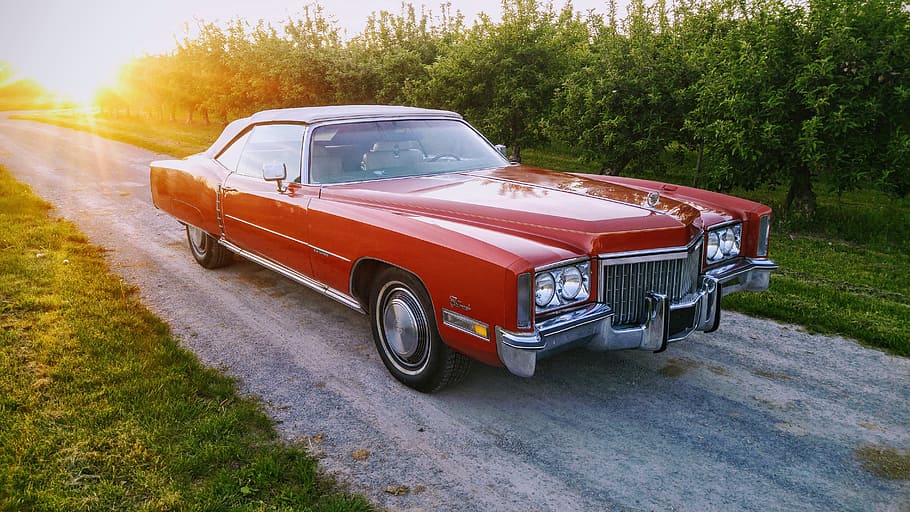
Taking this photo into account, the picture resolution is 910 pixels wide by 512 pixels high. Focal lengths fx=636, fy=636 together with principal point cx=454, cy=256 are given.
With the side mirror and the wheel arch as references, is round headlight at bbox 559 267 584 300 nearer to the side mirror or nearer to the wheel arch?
the wheel arch

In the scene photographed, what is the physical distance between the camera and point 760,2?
8523 mm

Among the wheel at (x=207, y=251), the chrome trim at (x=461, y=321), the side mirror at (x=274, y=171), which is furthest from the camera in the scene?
the wheel at (x=207, y=251)

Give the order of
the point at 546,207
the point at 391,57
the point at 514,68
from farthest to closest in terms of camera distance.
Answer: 1. the point at 391,57
2. the point at 514,68
3. the point at 546,207

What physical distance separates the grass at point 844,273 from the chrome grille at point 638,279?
207cm

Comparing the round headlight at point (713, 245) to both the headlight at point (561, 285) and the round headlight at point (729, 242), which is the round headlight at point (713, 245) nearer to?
the round headlight at point (729, 242)

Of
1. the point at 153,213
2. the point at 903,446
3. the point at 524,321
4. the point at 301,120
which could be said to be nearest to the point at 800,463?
the point at 903,446

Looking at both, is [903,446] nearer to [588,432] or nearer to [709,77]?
[588,432]

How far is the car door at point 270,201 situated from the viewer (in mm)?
4562

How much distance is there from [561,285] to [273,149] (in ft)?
10.00

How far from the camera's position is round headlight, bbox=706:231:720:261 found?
404cm

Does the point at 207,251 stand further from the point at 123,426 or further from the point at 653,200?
the point at 653,200

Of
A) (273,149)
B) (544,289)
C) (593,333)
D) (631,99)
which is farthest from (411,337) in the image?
(631,99)

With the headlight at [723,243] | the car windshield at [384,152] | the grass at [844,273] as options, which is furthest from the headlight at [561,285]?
the grass at [844,273]

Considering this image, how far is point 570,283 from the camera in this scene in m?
3.19
